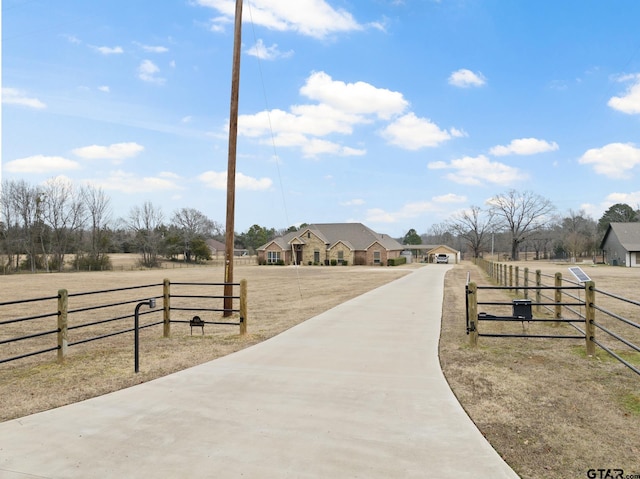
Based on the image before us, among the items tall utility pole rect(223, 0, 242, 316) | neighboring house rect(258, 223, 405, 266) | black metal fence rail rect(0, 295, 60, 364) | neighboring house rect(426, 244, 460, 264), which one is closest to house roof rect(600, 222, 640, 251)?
neighboring house rect(426, 244, 460, 264)

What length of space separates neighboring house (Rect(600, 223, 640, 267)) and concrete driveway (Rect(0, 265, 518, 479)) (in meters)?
61.3

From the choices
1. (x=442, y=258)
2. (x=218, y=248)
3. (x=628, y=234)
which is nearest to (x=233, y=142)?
(x=628, y=234)

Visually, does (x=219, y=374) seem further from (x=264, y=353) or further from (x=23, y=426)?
(x=23, y=426)

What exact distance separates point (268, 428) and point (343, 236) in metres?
62.3

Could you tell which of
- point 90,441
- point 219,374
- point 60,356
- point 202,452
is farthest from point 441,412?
point 60,356

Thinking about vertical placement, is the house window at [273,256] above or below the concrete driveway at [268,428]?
above

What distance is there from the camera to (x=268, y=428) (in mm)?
4371

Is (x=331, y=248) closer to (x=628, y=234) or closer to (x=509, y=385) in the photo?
(x=628, y=234)

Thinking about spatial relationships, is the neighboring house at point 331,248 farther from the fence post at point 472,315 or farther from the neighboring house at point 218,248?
the fence post at point 472,315

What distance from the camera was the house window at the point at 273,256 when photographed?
6550 cm

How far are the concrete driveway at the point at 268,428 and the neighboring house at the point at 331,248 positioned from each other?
56225 millimetres

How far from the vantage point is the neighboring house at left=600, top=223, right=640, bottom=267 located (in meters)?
55.0

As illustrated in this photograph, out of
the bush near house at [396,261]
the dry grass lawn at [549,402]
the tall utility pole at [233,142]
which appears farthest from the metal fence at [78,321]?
the bush near house at [396,261]

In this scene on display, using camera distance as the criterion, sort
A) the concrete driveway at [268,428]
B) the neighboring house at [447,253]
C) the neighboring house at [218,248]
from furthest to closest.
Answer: the neighboring house at [218,248]
the neighboring house at [447,253]
the concrete driveway at [268,428]
